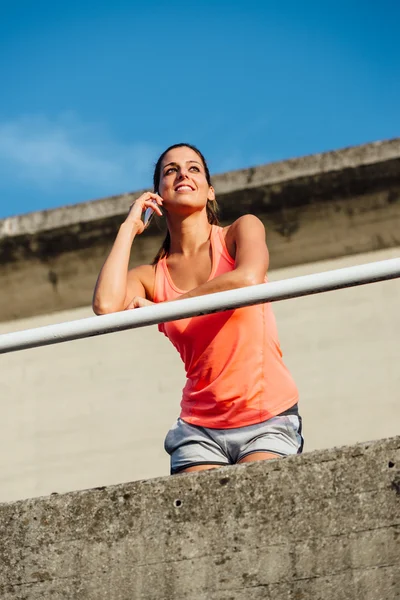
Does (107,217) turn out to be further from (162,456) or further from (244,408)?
(244,408)

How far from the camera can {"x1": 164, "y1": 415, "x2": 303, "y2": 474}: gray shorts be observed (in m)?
3.29

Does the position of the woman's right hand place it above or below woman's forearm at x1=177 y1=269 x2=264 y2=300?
above

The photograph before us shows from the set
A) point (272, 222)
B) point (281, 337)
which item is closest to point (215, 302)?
point (281, 337)

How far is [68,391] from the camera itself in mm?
7223

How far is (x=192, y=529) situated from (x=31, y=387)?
4.69 m

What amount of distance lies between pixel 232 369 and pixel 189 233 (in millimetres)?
739

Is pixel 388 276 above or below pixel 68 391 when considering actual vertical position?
below

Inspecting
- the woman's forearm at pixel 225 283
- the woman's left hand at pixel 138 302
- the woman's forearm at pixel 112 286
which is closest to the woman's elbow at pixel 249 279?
the woman's forearm at pixel 225 283

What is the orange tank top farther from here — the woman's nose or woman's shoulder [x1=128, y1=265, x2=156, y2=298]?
the woman's nose

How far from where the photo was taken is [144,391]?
23.2 ft

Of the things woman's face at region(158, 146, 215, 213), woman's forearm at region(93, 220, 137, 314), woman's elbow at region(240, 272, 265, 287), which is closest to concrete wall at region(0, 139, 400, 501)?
woman's face at region(158, 146, 215, 213)

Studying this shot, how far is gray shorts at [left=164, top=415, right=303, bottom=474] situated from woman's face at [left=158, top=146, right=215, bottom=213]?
3.21 feet

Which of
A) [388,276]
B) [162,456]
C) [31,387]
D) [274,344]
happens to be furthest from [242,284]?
[31,387]

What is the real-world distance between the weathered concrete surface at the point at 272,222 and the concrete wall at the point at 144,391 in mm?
210
